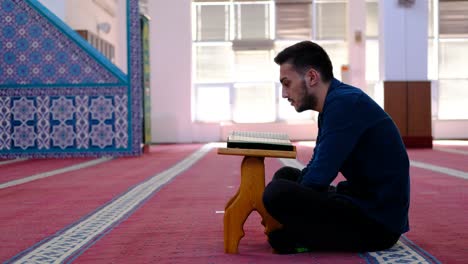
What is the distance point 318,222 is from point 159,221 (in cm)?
93

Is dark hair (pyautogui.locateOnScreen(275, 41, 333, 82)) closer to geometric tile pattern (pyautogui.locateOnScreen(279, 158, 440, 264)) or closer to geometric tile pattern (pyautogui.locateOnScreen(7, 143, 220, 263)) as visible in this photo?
geometric tile pattern (pyautogui.locateOnScreen(279, 158, 440, 264))

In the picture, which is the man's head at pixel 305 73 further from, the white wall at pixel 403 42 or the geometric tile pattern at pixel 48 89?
the white wall at pixel 403 42

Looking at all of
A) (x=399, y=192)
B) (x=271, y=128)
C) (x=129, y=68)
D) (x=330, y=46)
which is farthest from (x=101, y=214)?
(x=330, y=46)

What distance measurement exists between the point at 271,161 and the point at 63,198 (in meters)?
2.76

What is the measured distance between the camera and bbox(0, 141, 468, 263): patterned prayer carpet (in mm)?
1951

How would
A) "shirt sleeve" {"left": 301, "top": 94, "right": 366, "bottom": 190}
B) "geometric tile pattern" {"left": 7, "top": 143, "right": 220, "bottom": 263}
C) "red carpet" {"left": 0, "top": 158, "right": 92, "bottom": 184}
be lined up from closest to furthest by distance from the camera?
"shirt sleeve" {"left": 301, "top": 94, "right": 366, "bottom": 190}, "geometric tile pattern" {"left": 7, "top": 143, "right": 220, "bottom": 263}, "red carpet" {"left": 0, "top": 158, "right": 92, "bottom": 184}

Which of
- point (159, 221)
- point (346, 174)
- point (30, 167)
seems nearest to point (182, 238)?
point (159, 221)

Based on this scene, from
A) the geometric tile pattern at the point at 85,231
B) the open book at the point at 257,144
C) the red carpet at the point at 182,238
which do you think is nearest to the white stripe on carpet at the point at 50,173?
the geometric tile pattern at the point at 85,231

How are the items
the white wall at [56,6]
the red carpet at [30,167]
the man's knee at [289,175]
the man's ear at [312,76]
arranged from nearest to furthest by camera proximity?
the man's ear at [312,76], the man's knee at [289,175], the red carpet at [30,167], the white wall at [56,6]

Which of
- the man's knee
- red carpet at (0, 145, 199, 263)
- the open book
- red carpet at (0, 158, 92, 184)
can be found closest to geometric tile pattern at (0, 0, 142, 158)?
red carpet at (0, 158, 92, 184)

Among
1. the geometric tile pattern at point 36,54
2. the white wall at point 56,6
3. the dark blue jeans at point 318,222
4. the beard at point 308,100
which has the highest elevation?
the white wall at point 56,6

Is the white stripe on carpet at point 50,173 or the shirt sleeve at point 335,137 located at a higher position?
the shirt sleeve at point 335,137

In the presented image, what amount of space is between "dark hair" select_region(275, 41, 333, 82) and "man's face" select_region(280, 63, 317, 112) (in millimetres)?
19

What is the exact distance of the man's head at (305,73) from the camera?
188 centimetres
